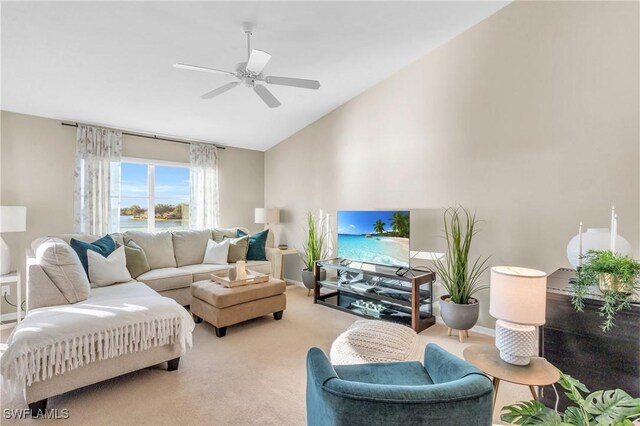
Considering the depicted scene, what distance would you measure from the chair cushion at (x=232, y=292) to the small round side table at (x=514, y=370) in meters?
2.21

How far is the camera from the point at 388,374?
1.64 metres

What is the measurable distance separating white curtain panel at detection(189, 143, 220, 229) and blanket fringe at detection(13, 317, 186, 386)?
2.95 m

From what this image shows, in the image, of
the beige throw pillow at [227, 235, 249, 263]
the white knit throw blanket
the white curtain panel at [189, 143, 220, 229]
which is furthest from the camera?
the white curtain panel at [189, 143, 220, 229]

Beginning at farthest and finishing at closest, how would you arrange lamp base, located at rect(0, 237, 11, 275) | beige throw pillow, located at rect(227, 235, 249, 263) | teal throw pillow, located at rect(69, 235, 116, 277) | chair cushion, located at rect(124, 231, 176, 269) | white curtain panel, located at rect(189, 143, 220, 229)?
white curtain panel, located at rect(189, 143, 220, 229) < beige throw pillow, located at rect(227, 235, 249, 263) < chair cushion, located at rect(124, 231, 176, 269) < teal throw pillow, located at rect(69, 235, 116, 277) < lamp base, located at rect(0, 237, 11, 275)

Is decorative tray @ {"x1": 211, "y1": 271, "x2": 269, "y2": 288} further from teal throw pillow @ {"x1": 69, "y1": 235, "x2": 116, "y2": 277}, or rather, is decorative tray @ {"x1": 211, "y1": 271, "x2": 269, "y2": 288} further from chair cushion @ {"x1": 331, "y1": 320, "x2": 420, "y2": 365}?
chair cushion @ {"x1": 331, "y1": 320, "x2": 420, "y2": 365}

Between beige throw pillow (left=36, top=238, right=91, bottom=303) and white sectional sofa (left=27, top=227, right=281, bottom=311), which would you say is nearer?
beige throw pillow (left=36, top=238, right=91, bottom=303)

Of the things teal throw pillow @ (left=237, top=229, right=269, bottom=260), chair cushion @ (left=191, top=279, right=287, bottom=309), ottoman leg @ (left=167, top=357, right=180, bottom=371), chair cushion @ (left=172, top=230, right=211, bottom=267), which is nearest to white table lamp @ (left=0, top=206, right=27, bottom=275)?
chair cushion @ (left=172, top=230, right=211, bottom=267)

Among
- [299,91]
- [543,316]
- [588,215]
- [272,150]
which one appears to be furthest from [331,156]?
[543,316]

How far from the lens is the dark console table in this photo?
1656 millimetres

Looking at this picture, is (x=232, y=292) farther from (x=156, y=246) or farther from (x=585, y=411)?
(x=585, y=411)

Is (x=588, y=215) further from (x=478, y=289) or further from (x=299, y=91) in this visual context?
(x=299, y=91)

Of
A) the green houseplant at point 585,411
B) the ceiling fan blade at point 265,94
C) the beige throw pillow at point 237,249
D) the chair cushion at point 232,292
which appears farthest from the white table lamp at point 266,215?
the green houseplant at point 585,411

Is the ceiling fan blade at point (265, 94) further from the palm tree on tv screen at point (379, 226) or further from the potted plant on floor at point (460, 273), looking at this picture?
the potted plant on floor at point (460, 273)

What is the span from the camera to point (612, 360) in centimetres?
170
